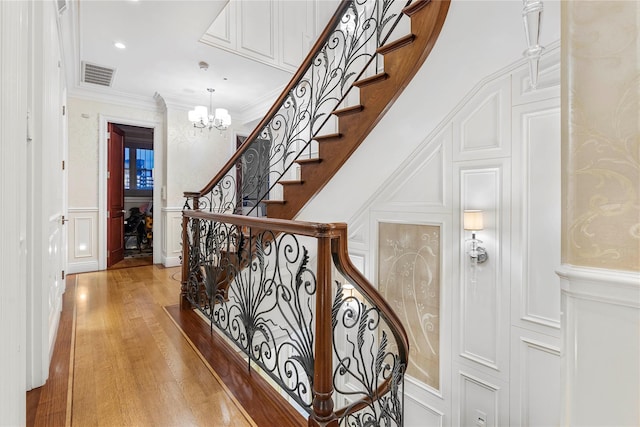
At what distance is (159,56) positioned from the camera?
12.4ft

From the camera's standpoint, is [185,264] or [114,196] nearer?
[185,264]

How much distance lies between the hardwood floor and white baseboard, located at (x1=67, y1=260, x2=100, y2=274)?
197 cm

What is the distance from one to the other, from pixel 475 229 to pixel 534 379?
55.5 inches

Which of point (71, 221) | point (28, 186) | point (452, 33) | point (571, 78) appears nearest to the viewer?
point (571, 78)

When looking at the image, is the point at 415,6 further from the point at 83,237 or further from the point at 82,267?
the point at 82,267

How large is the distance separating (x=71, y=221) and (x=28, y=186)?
12.6 feet

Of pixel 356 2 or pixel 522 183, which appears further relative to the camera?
pixel 522 183

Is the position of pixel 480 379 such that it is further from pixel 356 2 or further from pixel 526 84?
pixel 356 2

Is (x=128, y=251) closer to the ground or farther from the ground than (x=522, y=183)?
closer to the ground

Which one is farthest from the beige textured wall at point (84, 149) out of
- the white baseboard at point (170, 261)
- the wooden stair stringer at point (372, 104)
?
the wooden stair stringer at point (372, 104)

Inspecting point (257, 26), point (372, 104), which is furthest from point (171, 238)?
point (372, 104)

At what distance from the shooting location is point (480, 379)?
10.0 feet

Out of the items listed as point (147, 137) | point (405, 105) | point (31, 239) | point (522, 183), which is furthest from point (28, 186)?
point (147, 137)

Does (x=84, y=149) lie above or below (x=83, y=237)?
above
